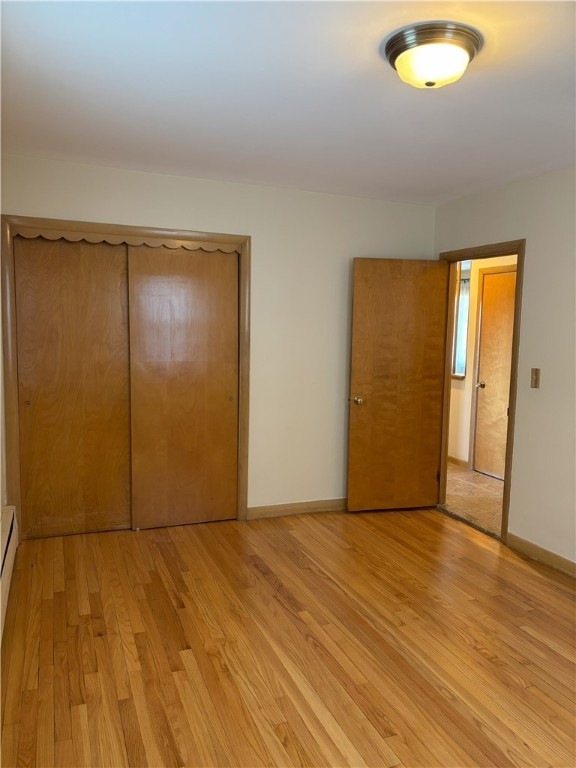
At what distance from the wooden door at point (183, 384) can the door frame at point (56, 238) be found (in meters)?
0.07

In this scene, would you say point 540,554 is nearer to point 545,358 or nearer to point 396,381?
point 545,358

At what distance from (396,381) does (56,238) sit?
2.65m

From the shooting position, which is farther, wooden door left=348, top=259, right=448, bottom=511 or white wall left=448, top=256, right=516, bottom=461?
white wall left=448, top=256, right=516, bottom=461

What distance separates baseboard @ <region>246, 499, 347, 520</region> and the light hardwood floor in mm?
432

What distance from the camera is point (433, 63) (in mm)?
1933

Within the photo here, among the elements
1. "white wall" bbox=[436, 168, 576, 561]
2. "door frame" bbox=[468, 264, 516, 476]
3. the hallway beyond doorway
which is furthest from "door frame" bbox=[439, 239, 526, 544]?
"door frame" bbox=[468, 264, 516, 476]

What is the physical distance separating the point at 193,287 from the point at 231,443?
119 centimetres

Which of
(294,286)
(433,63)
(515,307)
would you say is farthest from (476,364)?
(433,63)

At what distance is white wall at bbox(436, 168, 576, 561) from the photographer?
3326mm

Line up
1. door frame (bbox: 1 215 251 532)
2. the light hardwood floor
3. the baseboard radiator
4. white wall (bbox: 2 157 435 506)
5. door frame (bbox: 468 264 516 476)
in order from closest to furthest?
1. the light hardwood floor
2. the baseboard radiator
3. door frame (bbox: 1 215 251 532)
4. white wall (bbox: 2 157 435 506)
5. door frame (bbox: 468 264 516 476)

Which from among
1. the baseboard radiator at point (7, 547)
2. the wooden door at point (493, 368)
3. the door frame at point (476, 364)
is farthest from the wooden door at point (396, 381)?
the baseboard radiator at point (7, 547)

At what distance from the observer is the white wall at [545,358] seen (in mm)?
3326

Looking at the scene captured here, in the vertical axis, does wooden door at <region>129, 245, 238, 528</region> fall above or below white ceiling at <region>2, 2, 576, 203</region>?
below

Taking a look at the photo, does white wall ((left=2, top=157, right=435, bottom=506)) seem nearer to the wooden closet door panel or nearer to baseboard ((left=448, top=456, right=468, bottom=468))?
the wooden closet door panel
